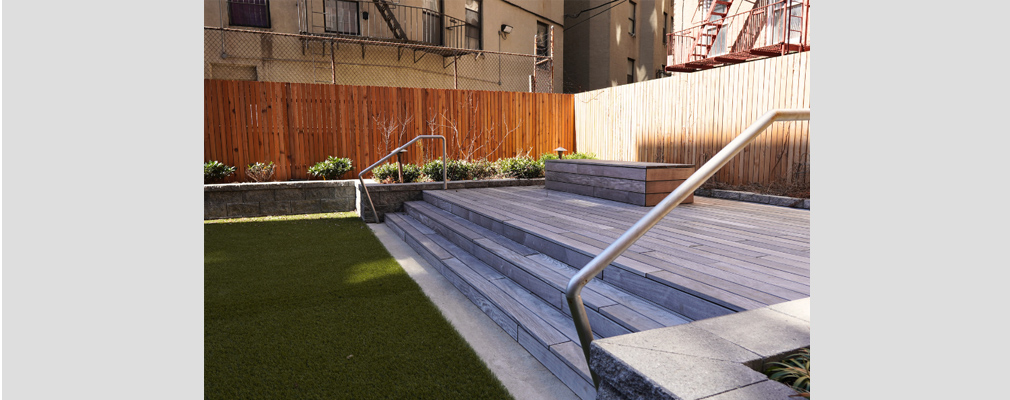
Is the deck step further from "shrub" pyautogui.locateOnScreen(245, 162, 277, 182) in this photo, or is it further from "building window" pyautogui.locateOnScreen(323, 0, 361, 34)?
"building window" pyautogui.locateOnScreen(323, 0, 361, 34)

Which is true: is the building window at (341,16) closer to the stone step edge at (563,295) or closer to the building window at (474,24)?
the building window at (474,24)

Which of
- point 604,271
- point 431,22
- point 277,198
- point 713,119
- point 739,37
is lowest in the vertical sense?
point 604,271

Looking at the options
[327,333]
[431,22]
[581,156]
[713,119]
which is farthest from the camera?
[431,22]

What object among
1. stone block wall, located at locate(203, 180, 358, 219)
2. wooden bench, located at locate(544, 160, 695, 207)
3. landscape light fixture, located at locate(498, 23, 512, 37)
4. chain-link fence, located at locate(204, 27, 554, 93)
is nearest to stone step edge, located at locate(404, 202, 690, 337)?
wooden bench, located at locate(544, 160, 695, 207)

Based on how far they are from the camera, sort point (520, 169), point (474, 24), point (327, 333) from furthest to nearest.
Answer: point (474, 24) < point (520, 169) < point (327, 333)

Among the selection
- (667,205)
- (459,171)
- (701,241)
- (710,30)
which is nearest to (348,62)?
(459,171)

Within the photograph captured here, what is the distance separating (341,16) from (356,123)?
5080mm

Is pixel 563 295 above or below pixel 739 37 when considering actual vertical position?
below

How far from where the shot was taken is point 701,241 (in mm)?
3684

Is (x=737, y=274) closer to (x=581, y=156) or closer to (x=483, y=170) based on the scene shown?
(x=483, y=170)
